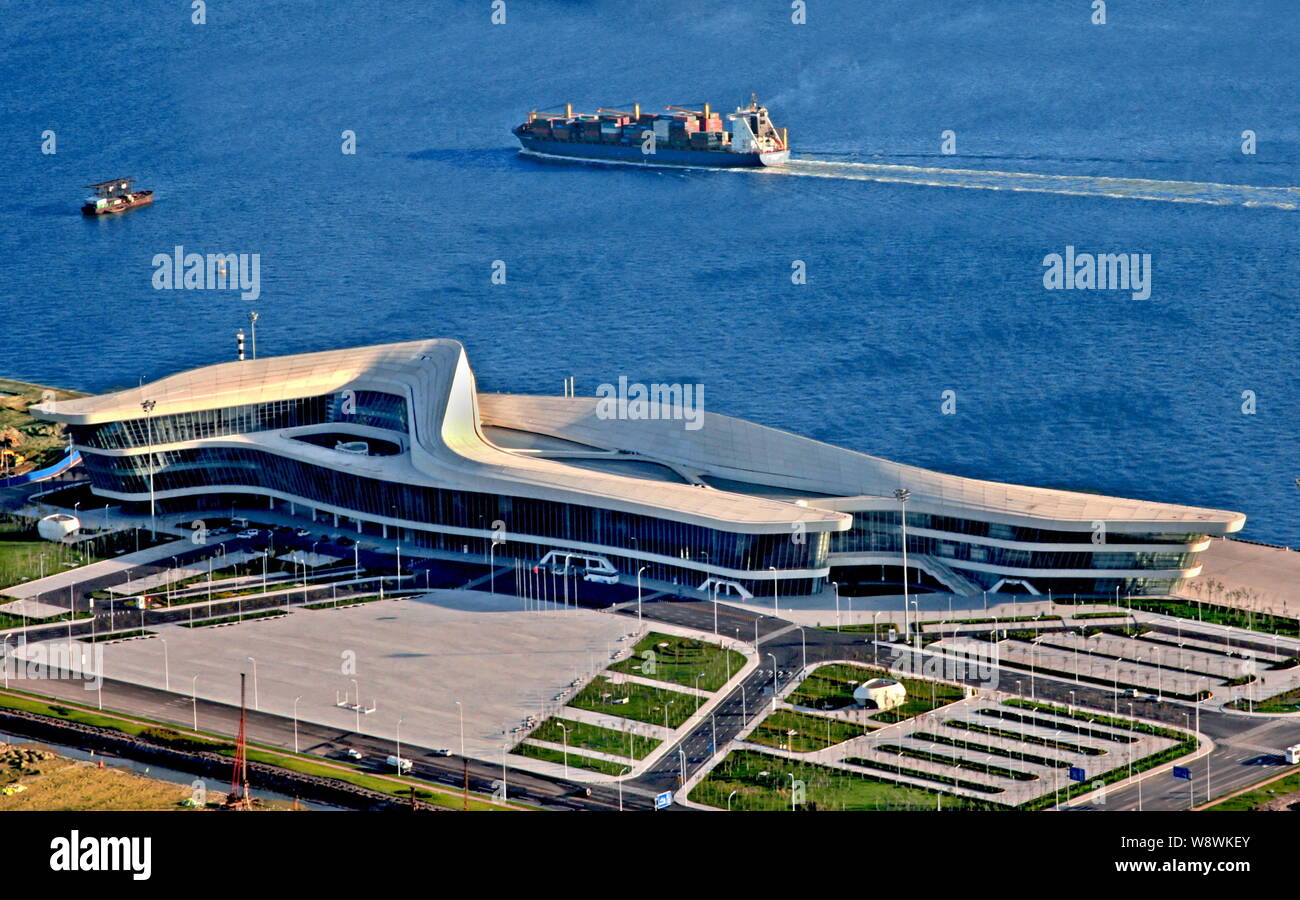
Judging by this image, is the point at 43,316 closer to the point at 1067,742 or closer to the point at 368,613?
the point at 368,613

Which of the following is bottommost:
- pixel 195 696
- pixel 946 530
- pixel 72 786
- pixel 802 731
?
pixel 72 786

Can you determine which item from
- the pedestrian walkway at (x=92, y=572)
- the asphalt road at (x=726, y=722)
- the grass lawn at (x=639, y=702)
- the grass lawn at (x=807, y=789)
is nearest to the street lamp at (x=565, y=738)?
the asphalt road at (x=726, y=722)

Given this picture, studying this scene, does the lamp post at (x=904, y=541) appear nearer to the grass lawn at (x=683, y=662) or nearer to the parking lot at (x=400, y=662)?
the grass lawn at (x=683, y=662)

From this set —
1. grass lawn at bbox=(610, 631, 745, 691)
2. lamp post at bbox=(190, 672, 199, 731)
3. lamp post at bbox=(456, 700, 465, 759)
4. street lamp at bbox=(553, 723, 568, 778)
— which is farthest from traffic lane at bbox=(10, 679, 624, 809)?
grass lawn at bbox=(610, 631, 745, 691)

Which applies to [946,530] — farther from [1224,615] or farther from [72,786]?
[72,786]

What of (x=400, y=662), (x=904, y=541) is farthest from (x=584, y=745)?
(x=904, y=541)

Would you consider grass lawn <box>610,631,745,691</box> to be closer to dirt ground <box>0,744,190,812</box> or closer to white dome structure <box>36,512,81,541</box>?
dirt ground <box>0,744,190,812</box>

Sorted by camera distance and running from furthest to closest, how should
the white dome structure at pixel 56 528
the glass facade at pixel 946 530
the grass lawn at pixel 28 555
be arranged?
the white dome structure at pixel 56 528, the grass lawn at pixel 28 555, the glass facade at pixel 946 530
